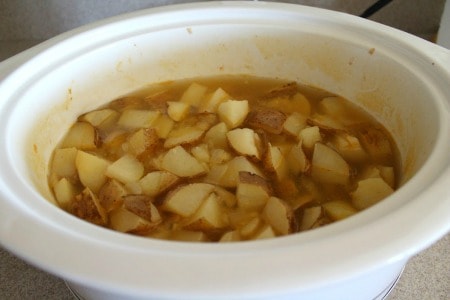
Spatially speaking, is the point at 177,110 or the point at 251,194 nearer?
the point at 251,194

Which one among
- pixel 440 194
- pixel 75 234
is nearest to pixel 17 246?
pixel 75 234

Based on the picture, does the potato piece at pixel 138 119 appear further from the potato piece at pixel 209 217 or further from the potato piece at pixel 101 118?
the potato piece at pixel 209 217

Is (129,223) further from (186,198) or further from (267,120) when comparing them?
(267,120)

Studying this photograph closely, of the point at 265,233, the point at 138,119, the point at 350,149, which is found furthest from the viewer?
the point at 138,119

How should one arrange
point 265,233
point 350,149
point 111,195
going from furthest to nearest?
point 350,149 < point 111,195 < point 265,233

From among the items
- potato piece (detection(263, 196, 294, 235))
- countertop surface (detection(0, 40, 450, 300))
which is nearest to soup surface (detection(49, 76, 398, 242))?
potato piece (detection(263, 196, 294, 235))

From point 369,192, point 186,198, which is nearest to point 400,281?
point 369,192
